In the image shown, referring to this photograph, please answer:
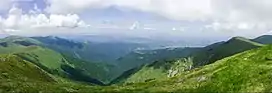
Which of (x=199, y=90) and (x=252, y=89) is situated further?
(x=199, y=90)

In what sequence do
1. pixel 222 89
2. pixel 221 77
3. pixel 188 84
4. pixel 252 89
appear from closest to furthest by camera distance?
pixel 252 89, pixel 222 89, pixel 221 77, pixel 188 84

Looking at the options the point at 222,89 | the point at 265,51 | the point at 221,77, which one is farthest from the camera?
the point at 265,51

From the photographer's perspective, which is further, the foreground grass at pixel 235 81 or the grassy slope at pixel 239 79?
the foreground grass at pixel 235 81

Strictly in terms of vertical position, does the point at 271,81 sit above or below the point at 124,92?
above

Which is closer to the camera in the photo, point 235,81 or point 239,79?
point 235,81

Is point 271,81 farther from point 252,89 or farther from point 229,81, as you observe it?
point 229,81

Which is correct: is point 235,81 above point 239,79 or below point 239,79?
below

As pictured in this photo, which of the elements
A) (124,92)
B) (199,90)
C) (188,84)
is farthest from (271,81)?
(124,92)

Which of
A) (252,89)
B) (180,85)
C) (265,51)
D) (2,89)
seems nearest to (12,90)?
(2,89)

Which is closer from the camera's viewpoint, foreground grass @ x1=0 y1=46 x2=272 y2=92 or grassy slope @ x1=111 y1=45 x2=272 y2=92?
grassy slope @ x1=111 y1=45 x2=272 y2=92

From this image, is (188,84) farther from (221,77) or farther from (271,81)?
(271,81)
